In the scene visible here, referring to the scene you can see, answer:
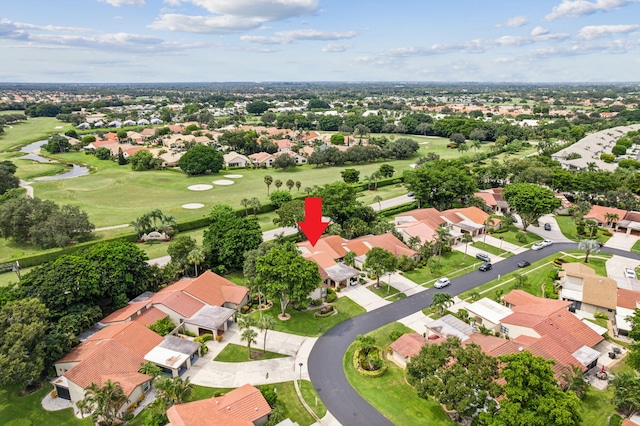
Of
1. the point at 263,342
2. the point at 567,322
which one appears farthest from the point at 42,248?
the point at 567,322

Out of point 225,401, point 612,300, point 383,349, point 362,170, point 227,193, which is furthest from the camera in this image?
point 362,170

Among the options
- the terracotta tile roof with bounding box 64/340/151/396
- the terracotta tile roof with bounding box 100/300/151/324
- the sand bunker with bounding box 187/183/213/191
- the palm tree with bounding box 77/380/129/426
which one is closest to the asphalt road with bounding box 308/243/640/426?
the terracotta tile roof with bounding box 64/340/151/396

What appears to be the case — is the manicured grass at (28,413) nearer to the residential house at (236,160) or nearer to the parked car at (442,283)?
the parked car at (442,283)

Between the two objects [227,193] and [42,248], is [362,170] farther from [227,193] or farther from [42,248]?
[42,248]

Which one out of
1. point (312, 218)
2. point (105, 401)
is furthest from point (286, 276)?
point (312, 218)

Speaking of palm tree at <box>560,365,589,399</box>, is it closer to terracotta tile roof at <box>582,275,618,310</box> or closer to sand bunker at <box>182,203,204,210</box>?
terracotta tile roof at <box>582,275,618,310</box>

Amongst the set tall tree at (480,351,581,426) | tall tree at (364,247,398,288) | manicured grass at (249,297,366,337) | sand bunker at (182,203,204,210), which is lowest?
manicured grass at (249,297,366,337)
